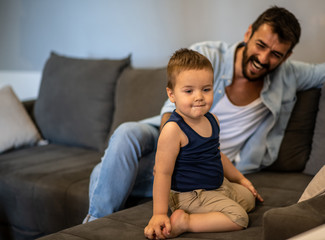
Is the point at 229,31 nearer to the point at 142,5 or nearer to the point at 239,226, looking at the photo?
the point at 142,5

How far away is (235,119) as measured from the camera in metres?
2.02

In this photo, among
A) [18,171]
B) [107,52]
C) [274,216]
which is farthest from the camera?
[107,52]

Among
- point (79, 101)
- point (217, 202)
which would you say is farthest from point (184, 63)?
point (79, 101)

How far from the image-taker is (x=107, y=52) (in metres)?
3.26

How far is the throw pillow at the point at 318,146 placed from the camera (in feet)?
6.35

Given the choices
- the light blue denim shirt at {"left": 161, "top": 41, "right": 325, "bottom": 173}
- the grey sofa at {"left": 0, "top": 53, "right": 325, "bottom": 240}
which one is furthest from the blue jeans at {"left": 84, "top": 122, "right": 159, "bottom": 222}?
the light blue denim shirt at {"left": 161, "top": 41, "right": 325, "bottom": 173}

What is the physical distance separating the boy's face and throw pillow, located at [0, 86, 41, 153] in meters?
1.68

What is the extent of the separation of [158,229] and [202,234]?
0.48 ft

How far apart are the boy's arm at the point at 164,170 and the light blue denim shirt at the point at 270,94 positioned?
0.62m

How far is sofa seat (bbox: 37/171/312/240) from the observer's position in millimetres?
1356

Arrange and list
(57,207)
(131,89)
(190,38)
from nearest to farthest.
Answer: (57,207) < (131,89) < (190,38)

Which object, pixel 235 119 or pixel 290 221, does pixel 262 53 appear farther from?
pixel 290 221

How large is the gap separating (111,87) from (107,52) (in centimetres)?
62

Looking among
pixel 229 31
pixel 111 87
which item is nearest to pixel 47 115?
pixel 111 87
